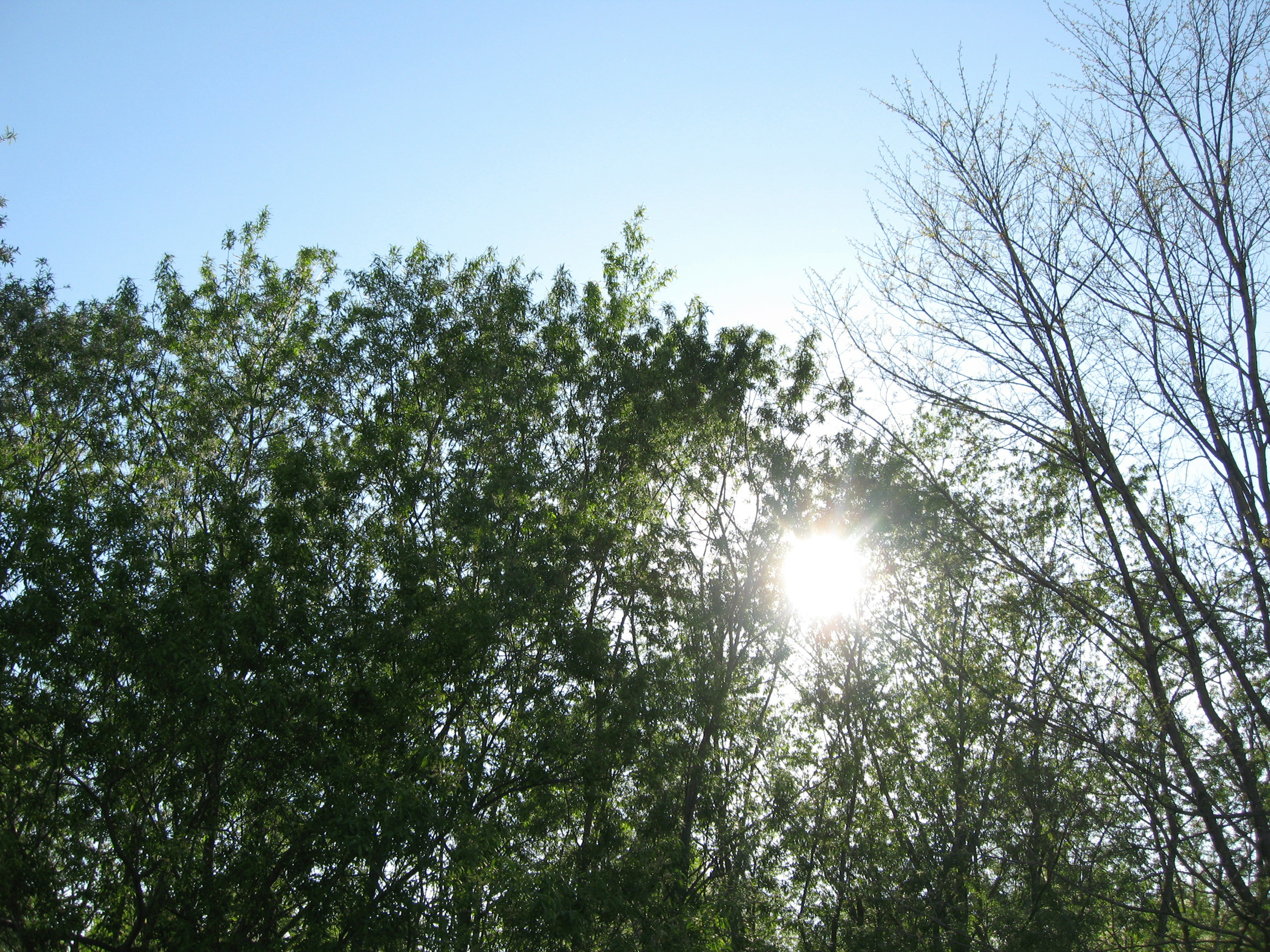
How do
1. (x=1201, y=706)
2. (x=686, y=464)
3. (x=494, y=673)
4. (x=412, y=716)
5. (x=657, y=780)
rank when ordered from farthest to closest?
(x=686, y=464), (x=657, y=780), (x=494, y=673), (x=412, y=716), (x=1201, y=706)

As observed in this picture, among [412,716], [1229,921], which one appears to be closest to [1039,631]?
[1229,921]

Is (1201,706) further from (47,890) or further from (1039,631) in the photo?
(47,890)

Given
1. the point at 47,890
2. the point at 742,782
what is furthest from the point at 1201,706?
the point at 47,890

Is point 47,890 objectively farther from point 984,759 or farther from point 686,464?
point 984,759

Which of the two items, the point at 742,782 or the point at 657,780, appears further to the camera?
the point at 742,782

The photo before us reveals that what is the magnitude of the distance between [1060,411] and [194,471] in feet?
29.9

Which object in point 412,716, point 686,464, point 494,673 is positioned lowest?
point 412,716

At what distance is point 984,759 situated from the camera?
1166 cm

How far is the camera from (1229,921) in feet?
17.4

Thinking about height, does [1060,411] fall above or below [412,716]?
above

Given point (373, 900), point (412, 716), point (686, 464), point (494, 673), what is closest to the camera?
point (373, 900)

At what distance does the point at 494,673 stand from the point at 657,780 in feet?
7.66

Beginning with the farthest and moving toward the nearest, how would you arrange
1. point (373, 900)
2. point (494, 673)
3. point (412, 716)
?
point (494, 673), point (412, 716), point (373, 900)

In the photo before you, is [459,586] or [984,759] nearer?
[459,586]
